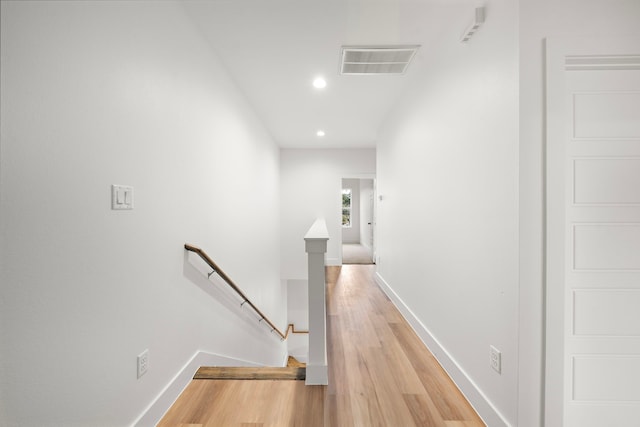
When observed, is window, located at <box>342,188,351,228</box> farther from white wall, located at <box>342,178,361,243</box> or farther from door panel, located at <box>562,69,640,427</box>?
door panel, located at <box>562,69,640,427</box>

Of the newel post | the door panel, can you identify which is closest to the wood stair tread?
the newel post

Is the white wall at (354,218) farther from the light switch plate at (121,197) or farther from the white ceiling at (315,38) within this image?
the light switch plate at (121,197)

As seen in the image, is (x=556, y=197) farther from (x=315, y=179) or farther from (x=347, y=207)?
(x=347, y=207)

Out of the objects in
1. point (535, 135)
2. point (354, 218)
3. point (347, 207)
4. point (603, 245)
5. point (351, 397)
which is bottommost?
point (351, 397)

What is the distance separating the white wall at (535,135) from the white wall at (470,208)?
0.04 m

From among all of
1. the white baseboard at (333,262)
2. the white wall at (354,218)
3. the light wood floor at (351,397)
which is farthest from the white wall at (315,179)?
the white wall at (354,218)

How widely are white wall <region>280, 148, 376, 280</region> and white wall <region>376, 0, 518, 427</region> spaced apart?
137 inches

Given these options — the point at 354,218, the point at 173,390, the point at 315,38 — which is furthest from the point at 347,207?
the point at 173,390

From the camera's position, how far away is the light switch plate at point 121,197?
4.66ft

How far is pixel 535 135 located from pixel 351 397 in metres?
1.91

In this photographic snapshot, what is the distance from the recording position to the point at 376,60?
9.19 ft

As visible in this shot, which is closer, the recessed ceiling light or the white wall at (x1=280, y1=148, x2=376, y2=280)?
the recessed ceiling light

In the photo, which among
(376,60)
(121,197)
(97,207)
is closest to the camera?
(97,207)

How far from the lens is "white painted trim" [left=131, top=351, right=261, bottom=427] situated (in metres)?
1.67
